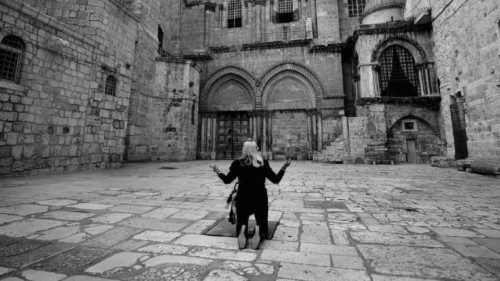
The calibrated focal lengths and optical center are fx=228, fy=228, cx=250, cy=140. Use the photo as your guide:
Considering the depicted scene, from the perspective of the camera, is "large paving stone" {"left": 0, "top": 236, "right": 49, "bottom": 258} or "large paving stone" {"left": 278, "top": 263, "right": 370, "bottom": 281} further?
"large paving stone" {"left": 0, "top": 236, "right": 49, "bottom": 258}

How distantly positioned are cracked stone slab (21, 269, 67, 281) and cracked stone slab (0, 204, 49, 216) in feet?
7.12

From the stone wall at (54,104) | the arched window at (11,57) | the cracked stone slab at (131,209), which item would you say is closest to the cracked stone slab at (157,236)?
the cracked stone slab at (131,209)

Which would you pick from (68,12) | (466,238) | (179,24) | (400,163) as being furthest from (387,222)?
(179,24)

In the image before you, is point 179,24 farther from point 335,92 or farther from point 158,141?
point 335,92

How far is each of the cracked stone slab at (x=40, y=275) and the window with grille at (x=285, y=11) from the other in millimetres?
19094

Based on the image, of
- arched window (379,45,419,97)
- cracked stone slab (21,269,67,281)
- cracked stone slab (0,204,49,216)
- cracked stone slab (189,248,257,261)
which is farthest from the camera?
arched window (379,45,419,97)

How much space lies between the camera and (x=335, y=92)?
50.0 ft

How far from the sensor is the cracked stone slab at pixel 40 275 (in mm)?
1843

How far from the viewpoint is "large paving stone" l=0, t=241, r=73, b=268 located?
6.89ft

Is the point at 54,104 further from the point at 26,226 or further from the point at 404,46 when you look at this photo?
the point at 404,46

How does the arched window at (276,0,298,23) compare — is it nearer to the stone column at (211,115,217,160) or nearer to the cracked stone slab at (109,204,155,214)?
the stone column at (211,115,217,160)

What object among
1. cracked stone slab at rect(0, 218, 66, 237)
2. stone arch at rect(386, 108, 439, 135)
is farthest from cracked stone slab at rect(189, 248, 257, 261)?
stone arch at rect(386, 108, 439, 135)

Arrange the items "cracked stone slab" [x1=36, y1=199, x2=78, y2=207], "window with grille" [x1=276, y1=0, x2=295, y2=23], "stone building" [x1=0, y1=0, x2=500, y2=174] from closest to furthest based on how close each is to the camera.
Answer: "cracked stone slab" [x1=36, y1=199, x2=78, y2=207] → "stone building" [x1=0, y1=0, x2=500, y2=174] → "window with grille" [x1=276, y1=0, x2=295, y2=23]

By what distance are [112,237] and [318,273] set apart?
238 centimetres
